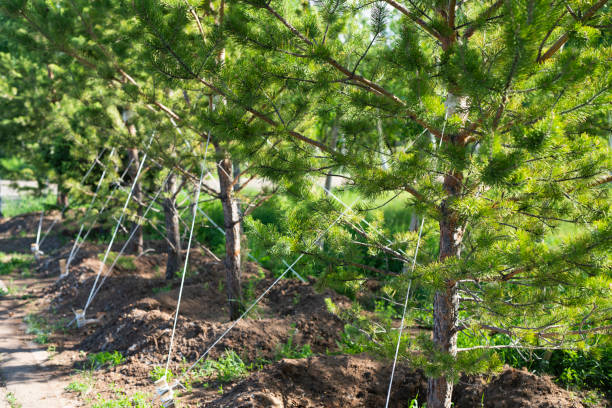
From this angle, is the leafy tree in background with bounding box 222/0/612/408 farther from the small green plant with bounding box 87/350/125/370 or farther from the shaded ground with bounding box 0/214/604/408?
the small green plant with bounding box 87/350/125/370

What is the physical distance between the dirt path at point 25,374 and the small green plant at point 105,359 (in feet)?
0.97

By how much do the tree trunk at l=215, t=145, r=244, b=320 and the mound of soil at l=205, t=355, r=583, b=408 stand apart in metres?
1.53

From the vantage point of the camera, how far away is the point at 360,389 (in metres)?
3.94

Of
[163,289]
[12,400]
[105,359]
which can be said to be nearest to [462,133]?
[105,359]

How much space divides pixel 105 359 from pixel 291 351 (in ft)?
6.39

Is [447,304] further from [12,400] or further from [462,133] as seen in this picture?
[12,400]

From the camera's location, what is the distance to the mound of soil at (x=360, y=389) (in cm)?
367

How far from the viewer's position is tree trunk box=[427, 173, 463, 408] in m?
3.16

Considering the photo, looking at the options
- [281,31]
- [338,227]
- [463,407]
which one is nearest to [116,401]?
[338,227]

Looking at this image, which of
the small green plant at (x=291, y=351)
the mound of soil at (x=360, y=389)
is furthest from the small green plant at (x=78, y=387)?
the small green plant at (x=291, y=351)

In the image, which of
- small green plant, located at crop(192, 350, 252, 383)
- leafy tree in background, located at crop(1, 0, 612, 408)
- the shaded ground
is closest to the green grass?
the shaded ground

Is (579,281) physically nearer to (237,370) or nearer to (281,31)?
(281,31)

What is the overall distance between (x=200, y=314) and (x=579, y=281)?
4.52 meters

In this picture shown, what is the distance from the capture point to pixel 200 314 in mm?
6051
